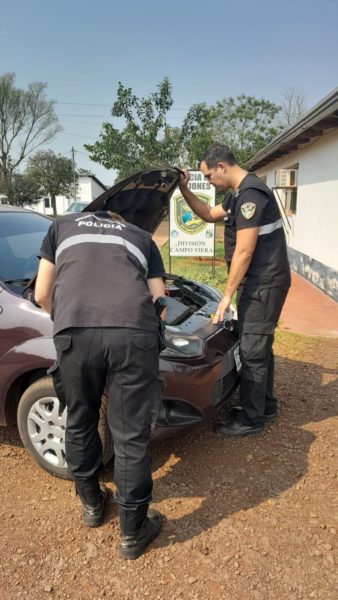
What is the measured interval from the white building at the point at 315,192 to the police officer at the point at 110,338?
4.90 m

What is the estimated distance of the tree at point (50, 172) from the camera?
37.8 metres

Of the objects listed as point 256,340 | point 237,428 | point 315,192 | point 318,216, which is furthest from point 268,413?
point 315,192

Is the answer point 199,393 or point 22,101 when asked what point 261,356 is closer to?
point 199,393

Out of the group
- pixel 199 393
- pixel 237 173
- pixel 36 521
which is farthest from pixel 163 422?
pixel 237 173

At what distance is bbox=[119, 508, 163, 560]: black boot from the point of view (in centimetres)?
218

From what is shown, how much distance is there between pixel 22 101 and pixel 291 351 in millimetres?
37964

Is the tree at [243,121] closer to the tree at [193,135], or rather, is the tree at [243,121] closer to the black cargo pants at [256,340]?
the tree at [193,135]

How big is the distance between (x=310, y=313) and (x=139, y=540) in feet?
17.0

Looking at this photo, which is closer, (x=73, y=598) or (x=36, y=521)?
(x=73, y=598)

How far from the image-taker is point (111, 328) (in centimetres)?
191

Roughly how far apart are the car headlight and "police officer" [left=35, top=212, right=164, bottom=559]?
0.60m

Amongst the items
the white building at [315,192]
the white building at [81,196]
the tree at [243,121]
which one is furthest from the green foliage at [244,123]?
the white building at [315,192]

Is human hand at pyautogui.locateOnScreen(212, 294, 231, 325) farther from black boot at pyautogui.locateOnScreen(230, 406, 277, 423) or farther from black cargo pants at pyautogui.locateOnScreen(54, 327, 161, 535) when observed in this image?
black cargo pants at pyautogui.locateOnScreen(54, 327, 161, 535)

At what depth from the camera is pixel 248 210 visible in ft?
9.73
